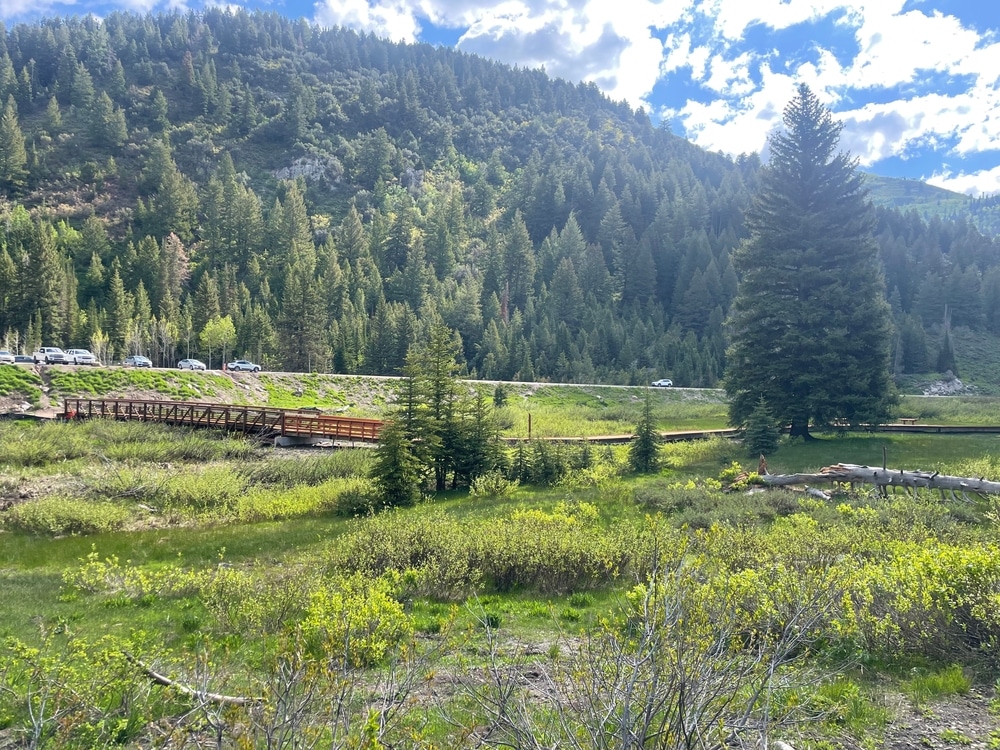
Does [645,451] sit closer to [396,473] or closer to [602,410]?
[396,473]

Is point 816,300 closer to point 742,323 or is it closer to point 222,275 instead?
point 742,323

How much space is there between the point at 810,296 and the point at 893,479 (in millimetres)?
14252

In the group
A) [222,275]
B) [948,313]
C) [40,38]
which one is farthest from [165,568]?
[40,38]

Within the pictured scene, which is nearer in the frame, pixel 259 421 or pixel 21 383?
pixel 259 421

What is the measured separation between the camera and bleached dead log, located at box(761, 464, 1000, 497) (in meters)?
15.2

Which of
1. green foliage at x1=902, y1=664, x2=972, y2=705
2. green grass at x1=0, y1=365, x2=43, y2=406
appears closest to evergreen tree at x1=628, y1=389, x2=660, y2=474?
green foliage at x1=902, y1=664, x2=972, y2=705

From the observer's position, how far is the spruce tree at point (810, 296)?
26422 millimetres

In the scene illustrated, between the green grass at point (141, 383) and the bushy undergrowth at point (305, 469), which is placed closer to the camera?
the bushy undergrowth at point (305, 469)

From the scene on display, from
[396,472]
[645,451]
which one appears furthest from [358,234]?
[396,472]

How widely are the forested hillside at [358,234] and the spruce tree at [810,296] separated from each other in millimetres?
36704

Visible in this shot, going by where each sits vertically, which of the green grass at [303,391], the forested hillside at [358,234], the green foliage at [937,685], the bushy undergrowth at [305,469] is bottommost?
the bushy undergrowth at [305,469]

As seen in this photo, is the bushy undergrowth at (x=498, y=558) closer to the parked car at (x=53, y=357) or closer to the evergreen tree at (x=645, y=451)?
the evergreen tree at (x=645, y=451)

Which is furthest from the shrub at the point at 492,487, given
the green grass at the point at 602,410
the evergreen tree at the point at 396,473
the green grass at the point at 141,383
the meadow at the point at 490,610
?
the green grass at the point at 141,383

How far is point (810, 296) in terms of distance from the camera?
2819cm
